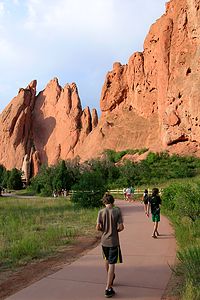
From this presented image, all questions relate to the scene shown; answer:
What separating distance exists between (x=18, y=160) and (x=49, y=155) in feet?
23.9

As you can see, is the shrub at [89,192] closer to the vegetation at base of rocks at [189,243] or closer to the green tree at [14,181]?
the vegetation at base of rocks at [189,243]

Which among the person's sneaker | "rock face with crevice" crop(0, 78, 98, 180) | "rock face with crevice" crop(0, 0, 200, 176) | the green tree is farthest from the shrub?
"rock face with crevice" crop(0, 78, 98, 180)

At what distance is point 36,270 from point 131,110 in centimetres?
6193

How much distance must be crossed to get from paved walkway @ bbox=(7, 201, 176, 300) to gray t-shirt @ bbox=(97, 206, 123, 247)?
2.49 ft

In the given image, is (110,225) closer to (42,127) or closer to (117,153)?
(117,153)

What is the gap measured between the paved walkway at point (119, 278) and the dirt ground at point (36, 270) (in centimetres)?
24

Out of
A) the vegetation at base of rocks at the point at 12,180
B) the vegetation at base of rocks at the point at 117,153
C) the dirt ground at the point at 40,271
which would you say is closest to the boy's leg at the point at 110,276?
the dirt ground at the point at 40,271

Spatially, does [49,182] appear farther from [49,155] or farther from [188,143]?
[49,155]

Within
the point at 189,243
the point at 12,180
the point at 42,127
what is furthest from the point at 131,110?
the point at 189,243

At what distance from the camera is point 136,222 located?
631 inches

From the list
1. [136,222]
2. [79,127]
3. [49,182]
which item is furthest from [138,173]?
[79,127]

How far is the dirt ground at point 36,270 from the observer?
21.0 ft

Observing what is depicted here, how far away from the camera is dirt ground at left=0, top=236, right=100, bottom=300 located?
21.0 feet

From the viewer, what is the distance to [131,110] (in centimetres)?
6838
